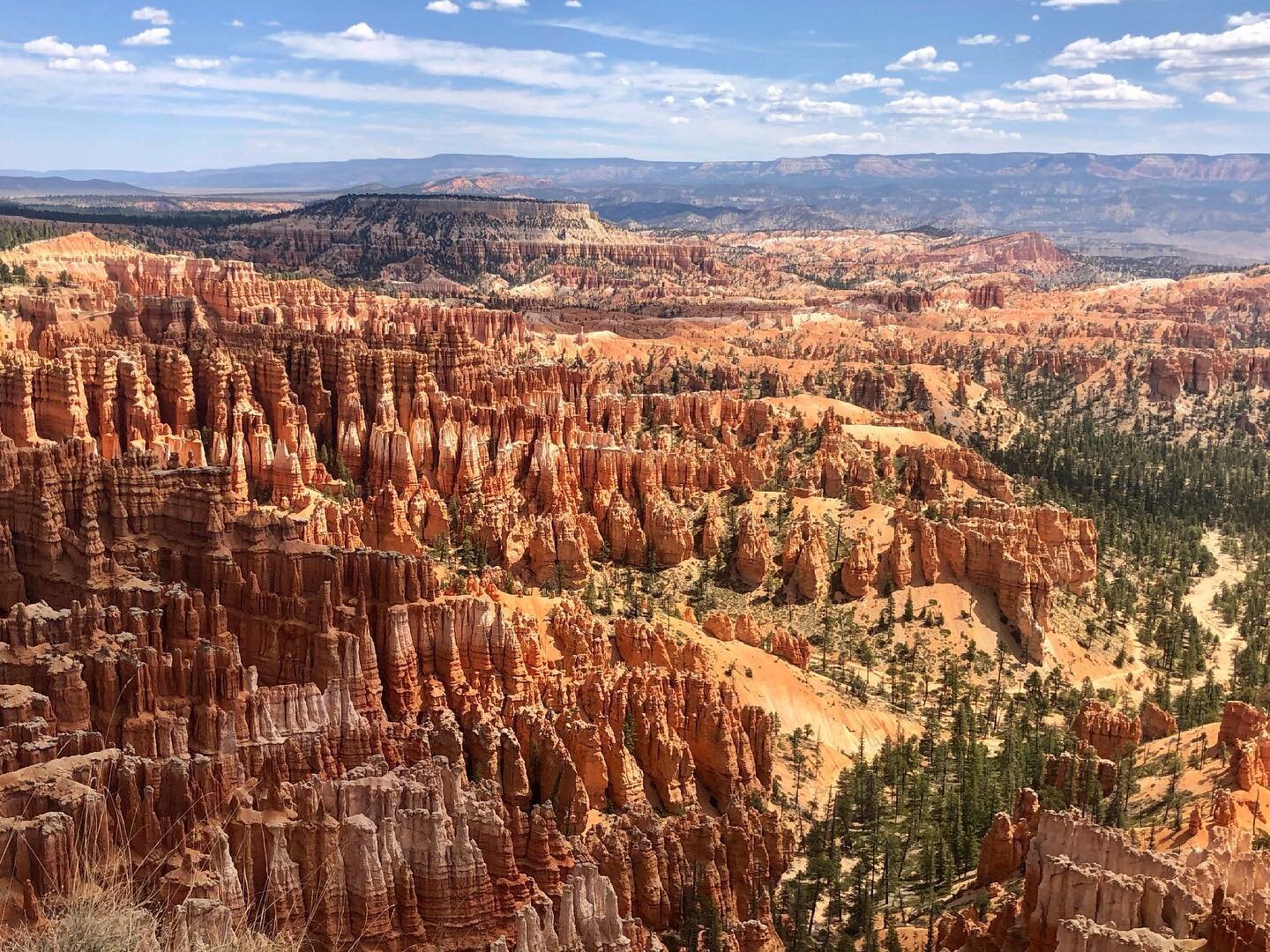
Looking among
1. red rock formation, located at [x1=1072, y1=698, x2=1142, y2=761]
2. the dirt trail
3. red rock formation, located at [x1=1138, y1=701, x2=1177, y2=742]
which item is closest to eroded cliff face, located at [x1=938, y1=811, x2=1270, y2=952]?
red rock formation, located at [x1=1072, y1=698, x2=1142, y2=761]

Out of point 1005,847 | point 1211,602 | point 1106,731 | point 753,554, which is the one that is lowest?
point 1211,602

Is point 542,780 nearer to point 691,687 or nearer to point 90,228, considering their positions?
point 691,687

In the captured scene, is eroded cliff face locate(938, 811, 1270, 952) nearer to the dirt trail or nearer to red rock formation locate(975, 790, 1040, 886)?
red rock formation locate(975, 790, 1040, 886)

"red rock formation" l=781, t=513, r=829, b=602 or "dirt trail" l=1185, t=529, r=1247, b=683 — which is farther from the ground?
"red rock formation" l=781, t=513, r=829, b=602

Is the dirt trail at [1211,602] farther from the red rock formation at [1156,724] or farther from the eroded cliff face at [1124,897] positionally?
the eroded cliff face at [1124,897]

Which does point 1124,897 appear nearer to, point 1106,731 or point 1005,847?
point 1005,847

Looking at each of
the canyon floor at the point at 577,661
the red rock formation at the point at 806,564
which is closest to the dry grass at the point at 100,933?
the canyon floor at the point at 577,661

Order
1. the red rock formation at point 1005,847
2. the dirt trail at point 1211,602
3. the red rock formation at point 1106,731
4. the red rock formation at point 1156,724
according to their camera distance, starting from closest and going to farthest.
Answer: the red rock formation at point 1005,847, the red rock formation at point 1106,731, the red rock formation at point 1156,724, the dirt trail at point 1211,602

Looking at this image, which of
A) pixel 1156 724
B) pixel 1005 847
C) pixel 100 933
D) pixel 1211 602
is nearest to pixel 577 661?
pixel 1005 847

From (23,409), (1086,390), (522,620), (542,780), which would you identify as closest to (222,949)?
(542,780)
